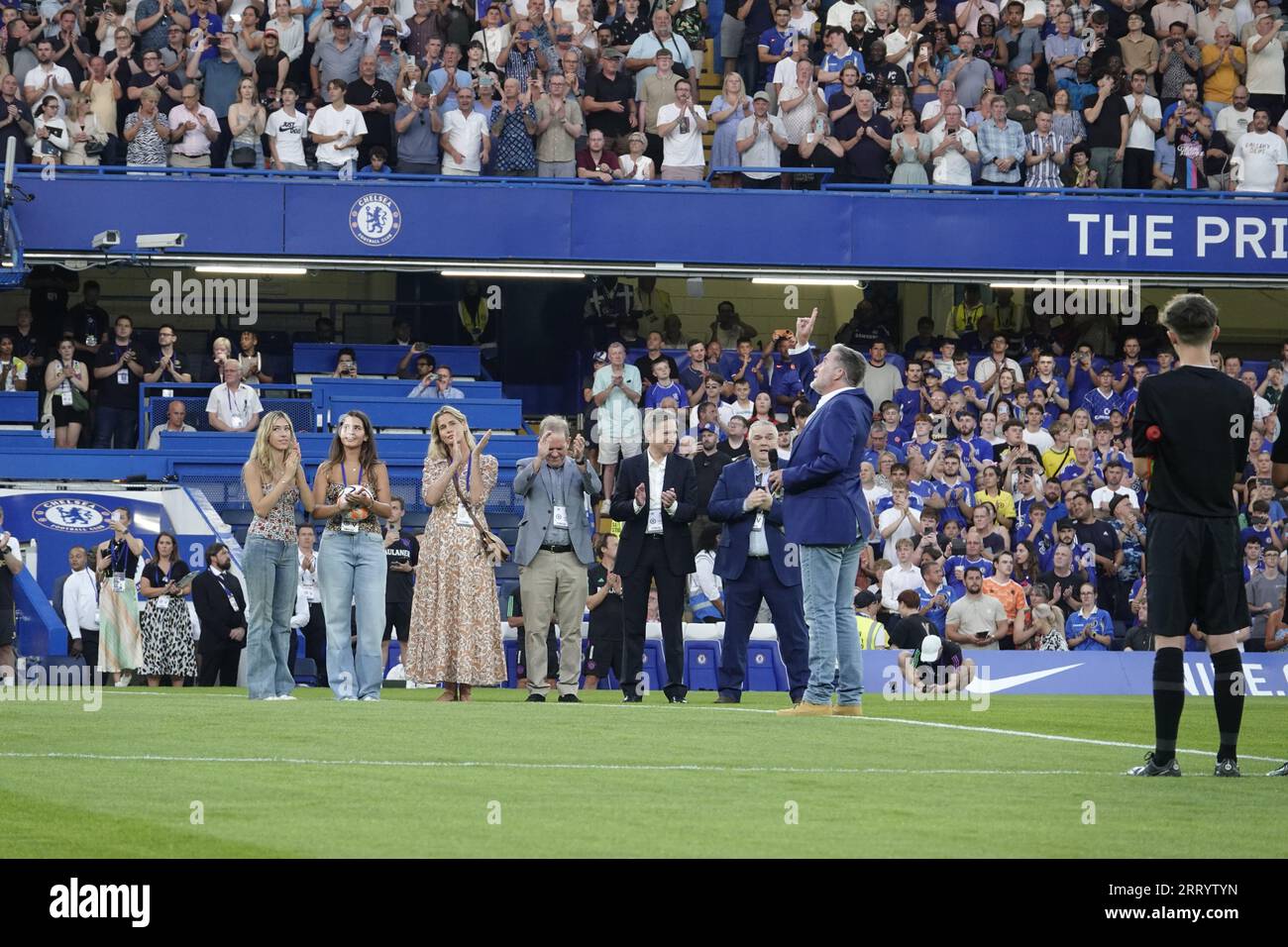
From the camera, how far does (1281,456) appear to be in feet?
A: 28.6

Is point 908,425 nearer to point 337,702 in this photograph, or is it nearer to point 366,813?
point 337,702

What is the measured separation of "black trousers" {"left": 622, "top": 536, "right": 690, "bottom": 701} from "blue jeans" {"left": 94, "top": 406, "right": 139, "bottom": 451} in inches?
460

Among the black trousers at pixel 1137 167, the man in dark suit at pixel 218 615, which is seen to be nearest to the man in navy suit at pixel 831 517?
the man in dark suit at pixel 218 615

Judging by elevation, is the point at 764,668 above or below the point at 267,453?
below

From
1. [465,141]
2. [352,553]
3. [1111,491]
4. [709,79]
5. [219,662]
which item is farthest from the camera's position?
[709,79]

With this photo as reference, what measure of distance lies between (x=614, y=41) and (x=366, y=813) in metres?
21.9

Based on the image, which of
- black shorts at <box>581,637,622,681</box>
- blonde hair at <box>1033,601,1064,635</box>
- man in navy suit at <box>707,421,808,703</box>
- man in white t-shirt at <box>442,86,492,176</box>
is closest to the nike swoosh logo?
blonde hair at <box>1033,601,1064,635</box>

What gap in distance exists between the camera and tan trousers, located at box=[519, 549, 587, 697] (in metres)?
15.0

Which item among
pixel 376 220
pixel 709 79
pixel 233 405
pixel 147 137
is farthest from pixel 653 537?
pixel 709 79

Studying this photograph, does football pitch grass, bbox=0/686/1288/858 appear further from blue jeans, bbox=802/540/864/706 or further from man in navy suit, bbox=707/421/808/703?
man in navy suit, bbox=707/421/808/703

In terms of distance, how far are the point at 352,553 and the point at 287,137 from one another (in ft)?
42.6

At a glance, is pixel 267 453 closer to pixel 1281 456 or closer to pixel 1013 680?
pixel 1281 456

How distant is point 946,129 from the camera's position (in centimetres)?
2708

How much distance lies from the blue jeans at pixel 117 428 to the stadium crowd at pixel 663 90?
131 inches
